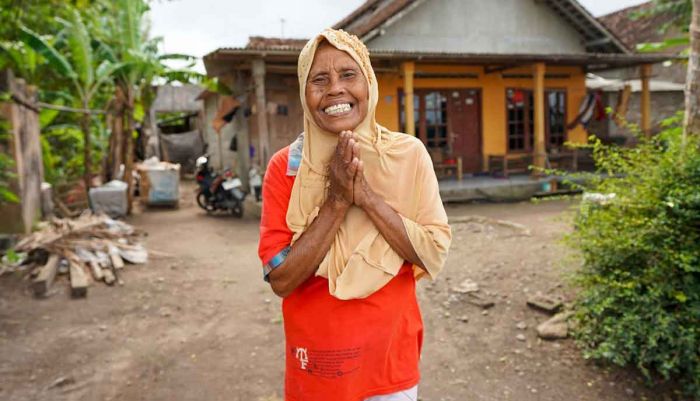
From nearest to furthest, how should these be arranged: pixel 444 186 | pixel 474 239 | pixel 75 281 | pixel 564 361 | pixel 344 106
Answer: pixel 344 106, pixel 564 361, pixel 75 281, pixel 474 239, pixel 444 186

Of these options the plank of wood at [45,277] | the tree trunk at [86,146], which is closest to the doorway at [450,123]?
the tree trunk at [86,146]

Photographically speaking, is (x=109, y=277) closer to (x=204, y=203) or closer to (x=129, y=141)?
(x=204, y=203)

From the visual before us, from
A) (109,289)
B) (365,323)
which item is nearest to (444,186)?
(109,289)

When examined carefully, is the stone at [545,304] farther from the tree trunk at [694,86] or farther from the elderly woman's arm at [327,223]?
the elderly woman's arm at [327,223]

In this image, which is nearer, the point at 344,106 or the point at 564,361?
the point at 344,106

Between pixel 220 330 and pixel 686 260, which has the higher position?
pixel 686 260

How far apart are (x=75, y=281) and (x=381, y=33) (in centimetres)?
900

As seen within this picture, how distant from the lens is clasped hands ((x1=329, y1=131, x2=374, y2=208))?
4.77 ft

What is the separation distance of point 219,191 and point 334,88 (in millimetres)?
9606

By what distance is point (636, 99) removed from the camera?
1794cm

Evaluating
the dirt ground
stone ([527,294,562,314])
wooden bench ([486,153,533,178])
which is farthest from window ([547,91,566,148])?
stone ([527,294,562,314])

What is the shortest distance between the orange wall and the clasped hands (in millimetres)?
10969

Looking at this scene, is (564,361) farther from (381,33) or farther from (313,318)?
(381,33)

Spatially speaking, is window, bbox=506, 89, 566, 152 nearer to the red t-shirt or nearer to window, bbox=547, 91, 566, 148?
window, bbox=547, 91, 566, 148
